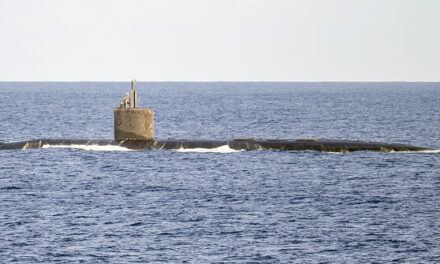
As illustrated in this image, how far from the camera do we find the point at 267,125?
108375 mm

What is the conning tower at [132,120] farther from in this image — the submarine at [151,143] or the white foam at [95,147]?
the white foam at [95,147]

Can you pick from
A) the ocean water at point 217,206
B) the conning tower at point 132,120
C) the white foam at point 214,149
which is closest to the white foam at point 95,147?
the ocean water at point 217,206

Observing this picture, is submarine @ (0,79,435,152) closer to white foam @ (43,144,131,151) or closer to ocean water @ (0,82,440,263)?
white foam @ (43,144,131,151)

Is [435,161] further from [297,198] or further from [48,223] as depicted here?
[48,223]

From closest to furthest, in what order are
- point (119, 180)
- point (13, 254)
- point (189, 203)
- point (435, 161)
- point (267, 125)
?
1. point (13, 254)
2. point (189, 203)
3. point (119, 180)
4. point (435, 161)
5. point (267, 125)

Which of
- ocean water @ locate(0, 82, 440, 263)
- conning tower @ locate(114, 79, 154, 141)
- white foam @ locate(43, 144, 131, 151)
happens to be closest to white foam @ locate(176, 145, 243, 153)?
ocean water @ locate(0, 82, 440, 263)

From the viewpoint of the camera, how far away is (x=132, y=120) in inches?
2244

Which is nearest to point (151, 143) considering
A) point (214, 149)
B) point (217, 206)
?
point (214, 149)

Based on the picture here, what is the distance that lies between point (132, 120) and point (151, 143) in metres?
4.17

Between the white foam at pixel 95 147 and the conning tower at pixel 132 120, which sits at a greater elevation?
the conning tower at pixel 132 120

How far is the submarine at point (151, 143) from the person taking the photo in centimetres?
5707

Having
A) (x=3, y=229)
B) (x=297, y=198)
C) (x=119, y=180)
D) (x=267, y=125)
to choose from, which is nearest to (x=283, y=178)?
(x=297, y=198)

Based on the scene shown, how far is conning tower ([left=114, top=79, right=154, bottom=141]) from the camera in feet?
185

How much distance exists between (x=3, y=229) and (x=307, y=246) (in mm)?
14269
